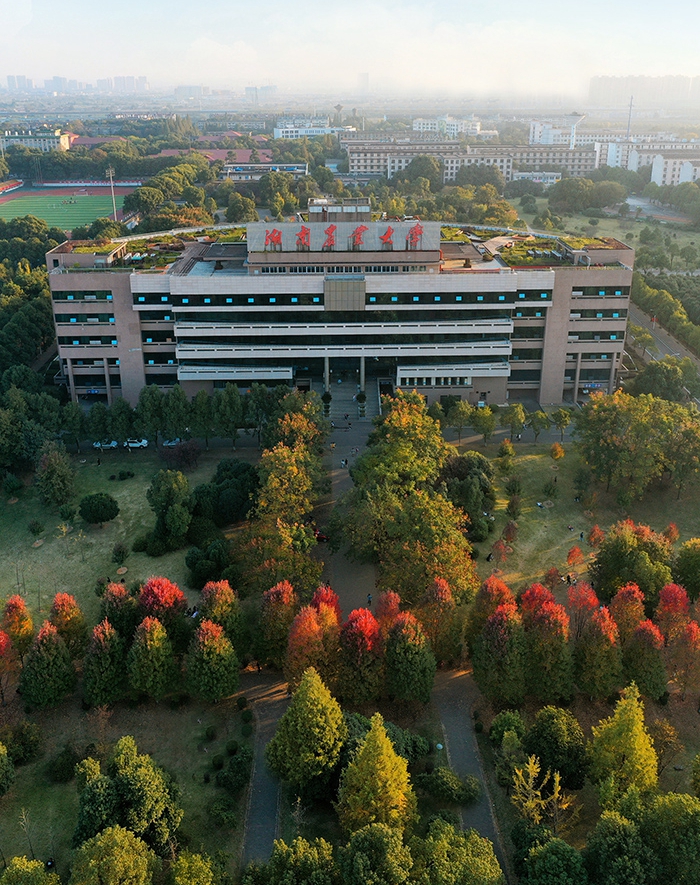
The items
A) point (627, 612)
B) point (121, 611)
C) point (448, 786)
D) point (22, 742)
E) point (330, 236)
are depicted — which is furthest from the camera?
point (330, 236)

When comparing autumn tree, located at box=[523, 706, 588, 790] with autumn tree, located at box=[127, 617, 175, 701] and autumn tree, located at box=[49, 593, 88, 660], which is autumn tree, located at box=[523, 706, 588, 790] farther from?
autumn tree, located at box=[49, 593, 88, 660]

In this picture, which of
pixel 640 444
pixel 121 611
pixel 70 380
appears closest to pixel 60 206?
pixel 70 380

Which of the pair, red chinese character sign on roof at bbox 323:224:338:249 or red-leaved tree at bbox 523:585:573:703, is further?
red chinese character sign on roof at bbox 323:224:338:249

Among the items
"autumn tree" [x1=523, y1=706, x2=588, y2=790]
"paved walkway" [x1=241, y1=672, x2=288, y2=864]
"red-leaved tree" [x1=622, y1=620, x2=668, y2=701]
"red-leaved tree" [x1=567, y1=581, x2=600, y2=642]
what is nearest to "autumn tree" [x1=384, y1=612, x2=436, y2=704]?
"autumn tree" [x1=523, y1=706, x2=588, y2=790]

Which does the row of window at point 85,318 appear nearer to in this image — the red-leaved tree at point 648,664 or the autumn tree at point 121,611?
the autumn tree at point 121,611

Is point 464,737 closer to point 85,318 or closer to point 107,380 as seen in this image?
point 107,380

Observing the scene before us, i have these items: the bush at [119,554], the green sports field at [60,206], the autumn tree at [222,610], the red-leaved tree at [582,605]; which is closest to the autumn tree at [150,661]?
the autumn tree at [222,610]
